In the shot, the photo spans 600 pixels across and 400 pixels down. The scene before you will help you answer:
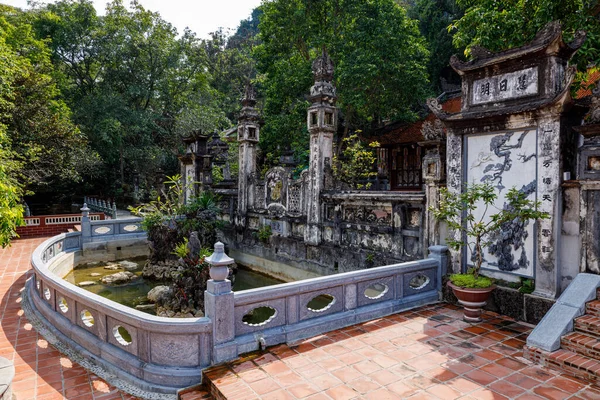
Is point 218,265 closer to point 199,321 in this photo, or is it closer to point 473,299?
point 199,321

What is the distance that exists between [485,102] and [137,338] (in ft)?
22.3

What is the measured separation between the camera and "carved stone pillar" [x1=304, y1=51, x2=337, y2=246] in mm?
10852

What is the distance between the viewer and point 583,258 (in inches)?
228

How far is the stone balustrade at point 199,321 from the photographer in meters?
4.86

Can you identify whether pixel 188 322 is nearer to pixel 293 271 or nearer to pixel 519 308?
pixel 519 308

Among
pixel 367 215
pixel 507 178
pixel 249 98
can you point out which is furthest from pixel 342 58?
pixel 507 178

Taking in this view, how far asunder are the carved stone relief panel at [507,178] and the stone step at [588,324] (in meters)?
1.18

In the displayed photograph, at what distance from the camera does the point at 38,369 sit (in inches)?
211

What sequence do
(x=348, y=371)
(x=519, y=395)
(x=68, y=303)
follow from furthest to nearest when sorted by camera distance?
(x=68, y=303), (x=348, y=371), (x=519, y=395)

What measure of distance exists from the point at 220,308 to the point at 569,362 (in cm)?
439

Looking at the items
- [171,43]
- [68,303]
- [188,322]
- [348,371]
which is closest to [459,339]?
[348,371]

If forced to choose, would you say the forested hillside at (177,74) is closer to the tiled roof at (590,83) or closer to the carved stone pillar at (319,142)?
the tiled roof at (590,83)

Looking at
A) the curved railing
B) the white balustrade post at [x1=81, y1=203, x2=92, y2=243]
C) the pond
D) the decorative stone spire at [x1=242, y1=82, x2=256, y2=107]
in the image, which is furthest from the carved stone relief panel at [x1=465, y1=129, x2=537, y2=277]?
the white balustrade post at [x1=81, y1=203, x2=92, y2=243]

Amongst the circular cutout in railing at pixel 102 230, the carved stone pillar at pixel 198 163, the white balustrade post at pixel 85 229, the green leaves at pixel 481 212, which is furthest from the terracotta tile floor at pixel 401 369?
the circular cutout in railing at pixel 102 230
